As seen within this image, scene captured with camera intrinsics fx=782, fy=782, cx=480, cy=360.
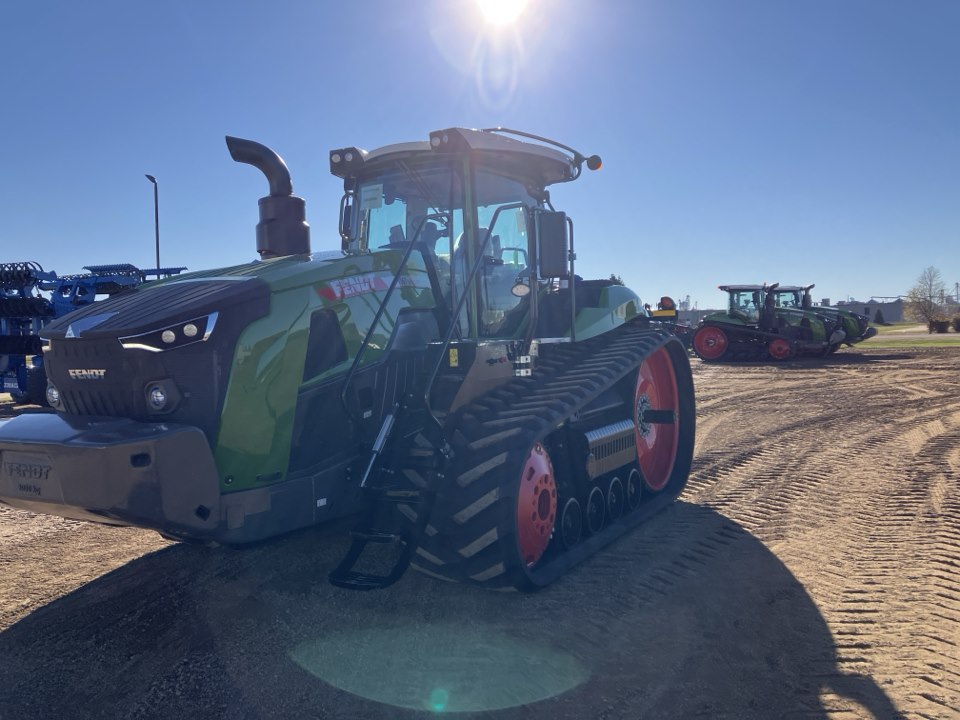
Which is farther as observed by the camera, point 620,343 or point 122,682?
point 620,343

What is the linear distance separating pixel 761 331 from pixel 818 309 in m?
2.55

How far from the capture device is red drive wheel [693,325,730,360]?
81.9 feet

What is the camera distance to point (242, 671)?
3576 mm

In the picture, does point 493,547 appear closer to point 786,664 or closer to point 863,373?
point 786,664

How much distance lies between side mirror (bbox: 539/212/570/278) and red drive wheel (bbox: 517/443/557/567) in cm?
114

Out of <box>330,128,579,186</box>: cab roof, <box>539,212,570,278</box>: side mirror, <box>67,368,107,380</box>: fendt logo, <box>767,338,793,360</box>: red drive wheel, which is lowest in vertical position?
<box>767,338,793,360</box>: red drive wheel

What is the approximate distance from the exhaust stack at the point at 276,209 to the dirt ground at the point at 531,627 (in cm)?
186

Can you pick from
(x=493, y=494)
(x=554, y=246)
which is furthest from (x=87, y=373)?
(x=554, y=246)

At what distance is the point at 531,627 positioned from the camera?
405 cm

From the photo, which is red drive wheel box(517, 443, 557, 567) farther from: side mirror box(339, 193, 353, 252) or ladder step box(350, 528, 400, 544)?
side mirror box(339, 193, 353, 252)

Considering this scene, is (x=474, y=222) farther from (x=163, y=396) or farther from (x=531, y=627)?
(x=531, y=627)

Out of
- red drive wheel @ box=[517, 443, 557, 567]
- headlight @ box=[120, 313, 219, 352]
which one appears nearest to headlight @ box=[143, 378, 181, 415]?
headlight @ box=[120, 313, 219, 352]

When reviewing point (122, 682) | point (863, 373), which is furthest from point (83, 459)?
point (863, 373)

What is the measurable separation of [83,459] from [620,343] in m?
4.18
